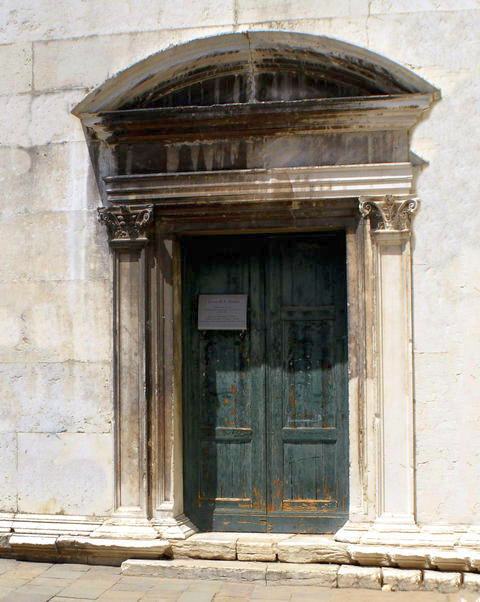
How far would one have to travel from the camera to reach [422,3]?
578 centimetres

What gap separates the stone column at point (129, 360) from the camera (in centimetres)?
604

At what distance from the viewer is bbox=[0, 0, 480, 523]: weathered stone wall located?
18.6ft

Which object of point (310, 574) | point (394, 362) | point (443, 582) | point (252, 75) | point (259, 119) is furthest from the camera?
point (252, 75)

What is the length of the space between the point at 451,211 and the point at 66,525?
347cm

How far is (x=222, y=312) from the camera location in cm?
629

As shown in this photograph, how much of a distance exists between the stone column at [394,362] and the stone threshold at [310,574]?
0.32m

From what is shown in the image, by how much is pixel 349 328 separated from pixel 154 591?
7.05 ft

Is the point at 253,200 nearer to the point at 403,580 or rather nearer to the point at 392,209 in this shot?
the point at 392,209

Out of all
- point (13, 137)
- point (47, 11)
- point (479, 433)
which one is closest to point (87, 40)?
point (47, 11)

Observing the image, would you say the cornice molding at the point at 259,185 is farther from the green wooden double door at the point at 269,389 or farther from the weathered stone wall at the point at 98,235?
the green wooden double door at the point at 269,389

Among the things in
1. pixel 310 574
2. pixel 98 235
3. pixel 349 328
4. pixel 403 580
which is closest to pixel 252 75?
pixel 98 235

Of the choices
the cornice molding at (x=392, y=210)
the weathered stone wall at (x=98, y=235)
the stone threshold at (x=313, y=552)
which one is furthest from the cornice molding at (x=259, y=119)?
the stone threshold at (x=313, y=552)

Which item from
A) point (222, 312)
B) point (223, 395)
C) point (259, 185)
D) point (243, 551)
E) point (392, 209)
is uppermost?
point (259, 185)

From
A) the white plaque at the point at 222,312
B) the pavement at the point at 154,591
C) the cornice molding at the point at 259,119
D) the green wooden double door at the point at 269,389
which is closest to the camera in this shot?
the pavement at the point at 154,591
